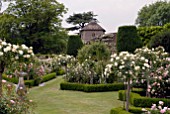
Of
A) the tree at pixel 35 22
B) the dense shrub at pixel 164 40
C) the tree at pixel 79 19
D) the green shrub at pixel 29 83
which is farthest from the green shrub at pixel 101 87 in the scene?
the tree at pixel 79 19

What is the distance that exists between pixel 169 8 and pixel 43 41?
651 inches

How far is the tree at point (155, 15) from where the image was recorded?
4007 centimetres

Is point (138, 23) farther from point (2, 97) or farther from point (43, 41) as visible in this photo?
point (2, 97)

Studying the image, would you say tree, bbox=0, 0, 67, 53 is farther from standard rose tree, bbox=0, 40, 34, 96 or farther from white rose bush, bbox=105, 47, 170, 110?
standard rose tree, bbox=0, 40, 34, 96

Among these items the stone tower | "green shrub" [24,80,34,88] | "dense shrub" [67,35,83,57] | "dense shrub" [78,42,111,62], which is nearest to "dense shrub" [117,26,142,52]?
"dense shrub" [78,42,111,62]

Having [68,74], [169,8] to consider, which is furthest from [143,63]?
[169,8]

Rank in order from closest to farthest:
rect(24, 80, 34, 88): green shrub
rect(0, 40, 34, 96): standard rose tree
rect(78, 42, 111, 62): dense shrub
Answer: rect(0, 40, 34, 96): standard rose tree
rect(24, 80, 34, 88): green shrub
rect(78, 42, 111, 62): dense shrub

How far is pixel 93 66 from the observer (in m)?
14.7

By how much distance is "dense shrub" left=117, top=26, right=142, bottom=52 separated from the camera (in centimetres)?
2108

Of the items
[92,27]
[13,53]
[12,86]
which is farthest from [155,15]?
[12,86]

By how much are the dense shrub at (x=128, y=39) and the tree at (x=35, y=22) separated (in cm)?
1452

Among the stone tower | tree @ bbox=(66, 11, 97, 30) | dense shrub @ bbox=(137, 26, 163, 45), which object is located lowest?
dense shrub @ bbox=(137, 26, 163, 45)

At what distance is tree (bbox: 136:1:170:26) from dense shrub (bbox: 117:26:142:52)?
19.9 m

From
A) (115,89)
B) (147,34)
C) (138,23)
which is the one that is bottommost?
(115,89)
